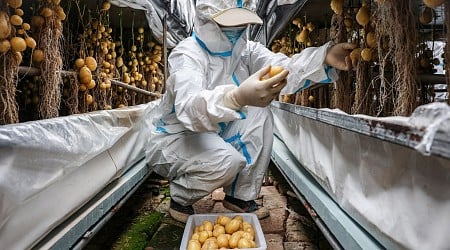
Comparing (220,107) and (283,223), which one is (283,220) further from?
(220,107)

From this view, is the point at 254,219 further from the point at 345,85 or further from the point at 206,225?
the point at 345,85

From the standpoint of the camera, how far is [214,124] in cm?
189

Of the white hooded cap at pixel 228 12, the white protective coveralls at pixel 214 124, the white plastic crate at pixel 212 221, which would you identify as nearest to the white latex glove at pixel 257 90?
the white protective coveralls at pixel 214 124

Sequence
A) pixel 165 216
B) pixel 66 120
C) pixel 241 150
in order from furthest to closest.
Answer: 1. pixel 165 216
2. pixel 241 150
3. pixel 66 120

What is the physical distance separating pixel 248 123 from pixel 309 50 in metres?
0.62

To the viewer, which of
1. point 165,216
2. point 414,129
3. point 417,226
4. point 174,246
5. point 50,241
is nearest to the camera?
point 414,129

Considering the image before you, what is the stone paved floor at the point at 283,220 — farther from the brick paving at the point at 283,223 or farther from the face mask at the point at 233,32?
the face mask at the point at 233,32

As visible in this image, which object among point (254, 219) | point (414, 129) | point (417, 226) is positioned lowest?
point (254, 219)

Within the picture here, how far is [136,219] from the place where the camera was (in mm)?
2791

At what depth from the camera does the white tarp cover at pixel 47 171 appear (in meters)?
1.13

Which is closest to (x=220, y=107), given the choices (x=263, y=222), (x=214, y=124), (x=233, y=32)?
(x=214, y=124)

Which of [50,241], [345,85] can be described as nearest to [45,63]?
[50,241]

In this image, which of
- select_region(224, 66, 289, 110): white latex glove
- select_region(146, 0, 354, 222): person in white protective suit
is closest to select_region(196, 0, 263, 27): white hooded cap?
select_region(146, 0, 354, 222): person in white protective suit

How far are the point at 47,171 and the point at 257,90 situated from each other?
856 millimetres
